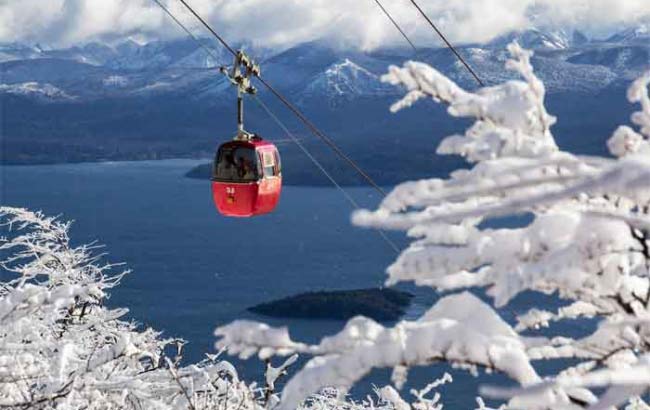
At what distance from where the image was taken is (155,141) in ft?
603

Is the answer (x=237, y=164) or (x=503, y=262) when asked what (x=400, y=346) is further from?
(x=237, y=164)

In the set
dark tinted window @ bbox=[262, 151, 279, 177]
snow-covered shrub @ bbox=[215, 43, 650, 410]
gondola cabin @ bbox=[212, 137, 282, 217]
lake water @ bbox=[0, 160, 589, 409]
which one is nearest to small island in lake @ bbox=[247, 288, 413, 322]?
lake water @ bbox=[0, 160, 589, 409]

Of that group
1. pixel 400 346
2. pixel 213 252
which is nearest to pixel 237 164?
pixel 400 346

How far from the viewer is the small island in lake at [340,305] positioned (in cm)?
4925

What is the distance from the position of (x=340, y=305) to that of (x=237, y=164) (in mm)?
43402

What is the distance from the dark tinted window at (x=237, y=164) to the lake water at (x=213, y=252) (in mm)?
21901

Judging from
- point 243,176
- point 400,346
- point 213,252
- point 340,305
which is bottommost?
point 400,346

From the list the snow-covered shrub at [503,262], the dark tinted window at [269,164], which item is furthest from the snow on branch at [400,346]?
the dark tinted window at [269,164]

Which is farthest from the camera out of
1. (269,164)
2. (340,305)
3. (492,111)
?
(340,305)

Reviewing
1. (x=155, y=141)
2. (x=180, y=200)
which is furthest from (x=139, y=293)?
(x=155, y=141)

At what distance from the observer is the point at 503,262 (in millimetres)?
1314

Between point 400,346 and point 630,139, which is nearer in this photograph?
point 400,346

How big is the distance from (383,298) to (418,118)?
453ft

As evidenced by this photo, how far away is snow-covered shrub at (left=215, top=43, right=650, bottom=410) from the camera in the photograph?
1.24m
